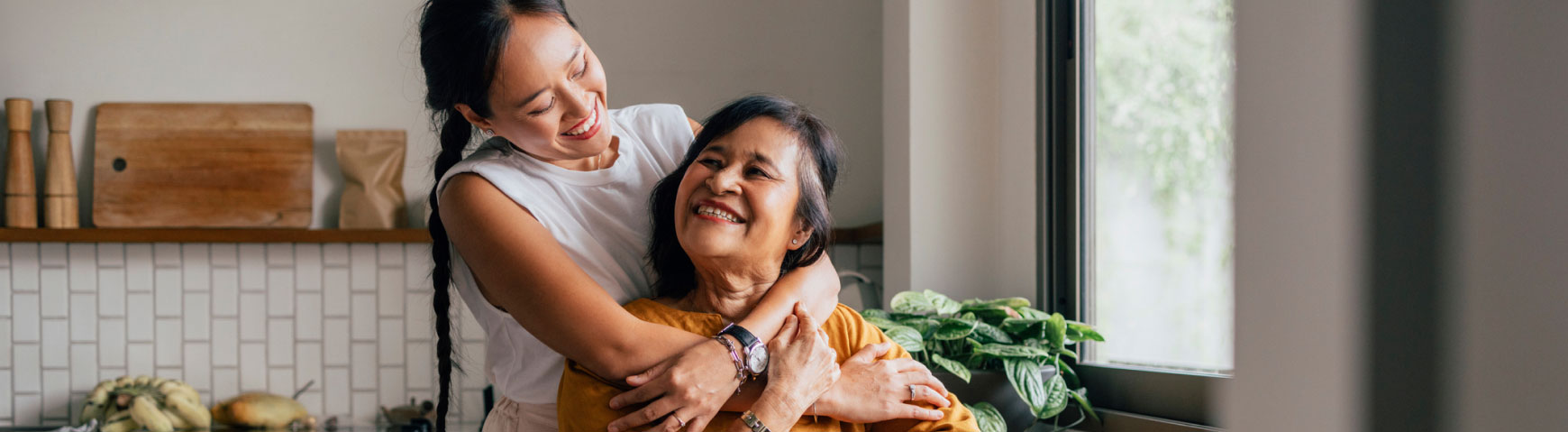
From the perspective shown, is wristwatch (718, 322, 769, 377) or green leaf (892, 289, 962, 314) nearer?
wristwatch (718, 322, 769, 377)

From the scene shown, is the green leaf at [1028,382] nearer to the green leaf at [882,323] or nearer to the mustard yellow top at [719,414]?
the green leaf at [882,323]

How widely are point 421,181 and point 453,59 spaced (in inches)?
72.7

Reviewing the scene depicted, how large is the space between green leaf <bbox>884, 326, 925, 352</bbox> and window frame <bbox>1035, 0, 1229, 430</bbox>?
0.45m

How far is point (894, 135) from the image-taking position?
2.11 meters

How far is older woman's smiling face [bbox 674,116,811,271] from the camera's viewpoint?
105 cm

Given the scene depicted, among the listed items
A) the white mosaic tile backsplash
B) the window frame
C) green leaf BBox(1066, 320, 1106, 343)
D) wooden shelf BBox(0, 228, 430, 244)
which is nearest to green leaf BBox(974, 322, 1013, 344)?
green leaf BBox(1066, 320, 1106, 343)

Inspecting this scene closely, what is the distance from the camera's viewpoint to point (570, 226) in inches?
44.6

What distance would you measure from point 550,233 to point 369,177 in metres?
1.81

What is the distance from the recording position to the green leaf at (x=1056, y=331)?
1569 mm

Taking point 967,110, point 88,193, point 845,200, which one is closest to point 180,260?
point 88,193

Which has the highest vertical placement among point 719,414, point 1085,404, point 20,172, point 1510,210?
point 20,172

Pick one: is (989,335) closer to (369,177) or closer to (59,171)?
(369,177)

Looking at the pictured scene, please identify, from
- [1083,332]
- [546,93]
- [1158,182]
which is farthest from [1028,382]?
[546,93]

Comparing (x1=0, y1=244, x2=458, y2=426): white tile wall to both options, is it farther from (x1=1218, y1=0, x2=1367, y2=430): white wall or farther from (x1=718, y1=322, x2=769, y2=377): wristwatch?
(x1=1218, y1=0, x2=1367, y2=430): white wall
